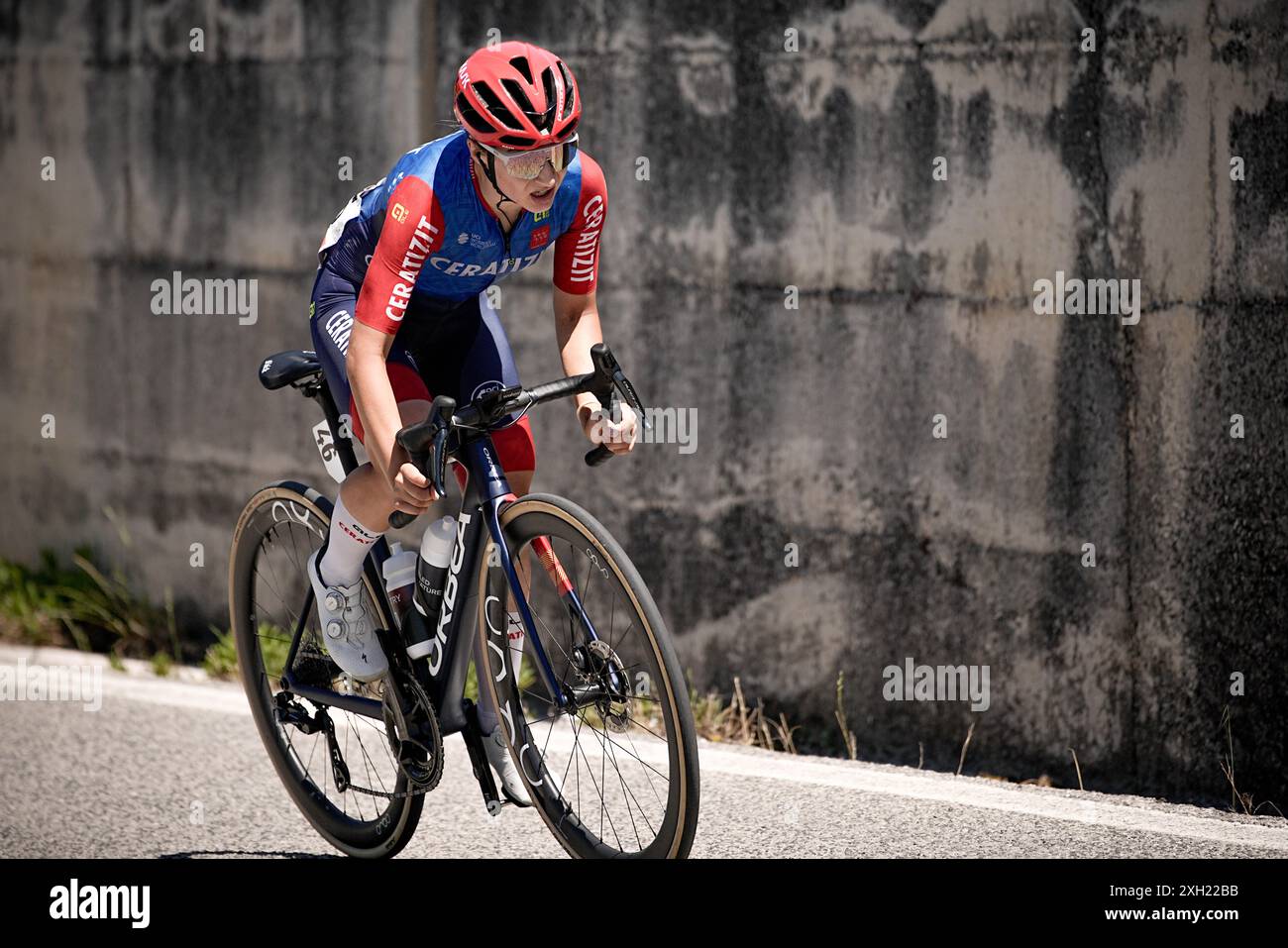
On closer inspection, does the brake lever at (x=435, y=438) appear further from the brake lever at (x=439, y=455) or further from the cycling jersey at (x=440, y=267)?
the cycling jersey at (x=440, y=267)

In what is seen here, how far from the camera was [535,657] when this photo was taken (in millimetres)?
4164

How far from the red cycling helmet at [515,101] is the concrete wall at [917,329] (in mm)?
2039

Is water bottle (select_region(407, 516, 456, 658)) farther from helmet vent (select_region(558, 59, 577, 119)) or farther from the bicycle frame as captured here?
helmet vent (select_region(558, 59, 577, 119))

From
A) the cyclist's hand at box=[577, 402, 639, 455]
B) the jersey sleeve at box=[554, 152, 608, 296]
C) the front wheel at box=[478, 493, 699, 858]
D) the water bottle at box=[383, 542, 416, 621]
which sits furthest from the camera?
the water bottle at box=[383, 542, 416, 621]

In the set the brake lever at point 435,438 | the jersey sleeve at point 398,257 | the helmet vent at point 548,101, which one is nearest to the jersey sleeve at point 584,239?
the helmet vent at point 548,101

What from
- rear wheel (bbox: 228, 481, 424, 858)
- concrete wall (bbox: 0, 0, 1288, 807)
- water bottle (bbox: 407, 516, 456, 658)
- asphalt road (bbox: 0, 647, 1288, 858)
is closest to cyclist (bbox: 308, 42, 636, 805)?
water bottle (bbox: 407, 516, 456, 658)

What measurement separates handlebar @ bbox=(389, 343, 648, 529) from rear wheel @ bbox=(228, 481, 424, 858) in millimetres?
683

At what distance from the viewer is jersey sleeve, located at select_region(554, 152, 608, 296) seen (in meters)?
4.45

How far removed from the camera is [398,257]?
13.7 feet

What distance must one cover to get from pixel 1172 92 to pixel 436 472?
9.50 ft

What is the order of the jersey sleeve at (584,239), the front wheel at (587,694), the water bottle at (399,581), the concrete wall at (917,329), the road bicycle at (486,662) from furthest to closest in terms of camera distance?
1. the concrete wall at (917,329)
2. the water bottle at (399,581)
3. the jersey sleeve at (584,239)
4. the road bicycle at (486,662)
5. the front wheel at (587,694)

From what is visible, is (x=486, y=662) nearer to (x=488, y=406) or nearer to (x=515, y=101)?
(x=488, y=406)

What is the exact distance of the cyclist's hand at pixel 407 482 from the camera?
13.3ft
